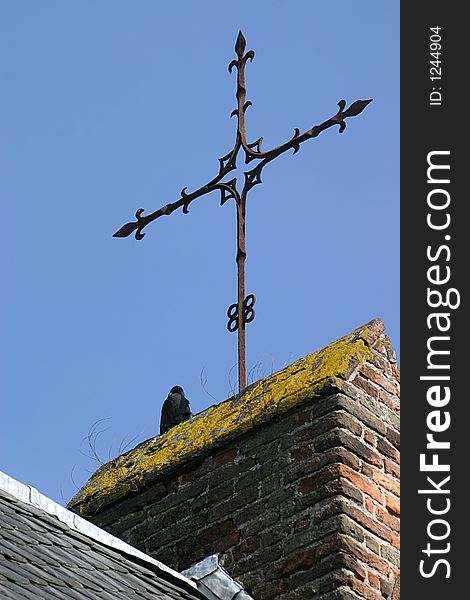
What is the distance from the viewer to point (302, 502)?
18.5ft

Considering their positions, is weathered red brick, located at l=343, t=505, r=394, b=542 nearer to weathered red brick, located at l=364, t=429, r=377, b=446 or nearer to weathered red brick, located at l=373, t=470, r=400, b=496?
weathered red brick, located at l=373, t=470, r=400, b=496

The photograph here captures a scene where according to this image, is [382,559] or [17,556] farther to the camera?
[382,559]

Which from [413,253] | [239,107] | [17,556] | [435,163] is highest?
[239,107]

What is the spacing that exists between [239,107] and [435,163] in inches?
61.3

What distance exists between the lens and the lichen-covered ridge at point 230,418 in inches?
235

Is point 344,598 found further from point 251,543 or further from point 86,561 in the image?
point 86,561

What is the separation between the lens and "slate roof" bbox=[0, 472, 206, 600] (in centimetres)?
446

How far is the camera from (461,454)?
5.40 m

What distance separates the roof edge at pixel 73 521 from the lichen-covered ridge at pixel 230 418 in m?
0.66

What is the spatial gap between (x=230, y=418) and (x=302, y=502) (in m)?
0.71

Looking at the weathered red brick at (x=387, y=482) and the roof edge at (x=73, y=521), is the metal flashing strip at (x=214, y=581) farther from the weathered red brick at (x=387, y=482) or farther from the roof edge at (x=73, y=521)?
the weathered red brick at (x=387, y=482)

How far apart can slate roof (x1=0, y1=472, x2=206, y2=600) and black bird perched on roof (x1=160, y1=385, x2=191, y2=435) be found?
4.17 ft

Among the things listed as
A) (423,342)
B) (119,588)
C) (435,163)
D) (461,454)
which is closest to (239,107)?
(435,163)

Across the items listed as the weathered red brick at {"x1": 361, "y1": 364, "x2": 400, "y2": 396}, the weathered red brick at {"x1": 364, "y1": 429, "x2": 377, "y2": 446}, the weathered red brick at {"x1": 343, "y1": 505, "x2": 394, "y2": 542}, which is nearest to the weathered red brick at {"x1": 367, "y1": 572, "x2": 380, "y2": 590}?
the weathered red brick at {"x1": 343, "y1": 505, "x2": 394, "y2": 542}
